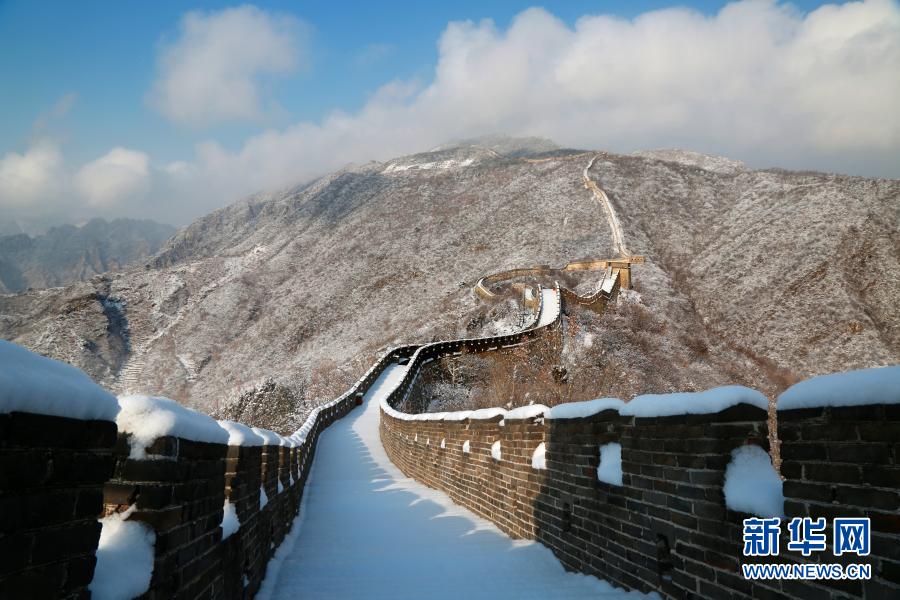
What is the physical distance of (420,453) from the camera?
44.8ft

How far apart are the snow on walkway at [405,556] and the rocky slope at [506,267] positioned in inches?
674

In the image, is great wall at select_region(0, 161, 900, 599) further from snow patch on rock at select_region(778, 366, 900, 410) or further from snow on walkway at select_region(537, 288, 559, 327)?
snow on walkway at select_region(537, 288, 559, 327)

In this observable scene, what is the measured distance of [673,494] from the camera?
4.30 metres

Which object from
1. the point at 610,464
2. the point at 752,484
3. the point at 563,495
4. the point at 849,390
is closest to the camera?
the point at 849,390

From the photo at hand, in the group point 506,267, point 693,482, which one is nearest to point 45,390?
point 693,482

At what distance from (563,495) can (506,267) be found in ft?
156

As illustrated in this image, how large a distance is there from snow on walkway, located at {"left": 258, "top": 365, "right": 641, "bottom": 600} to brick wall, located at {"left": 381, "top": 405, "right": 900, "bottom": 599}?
1.05 feet

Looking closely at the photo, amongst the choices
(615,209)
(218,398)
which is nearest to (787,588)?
(218,398)

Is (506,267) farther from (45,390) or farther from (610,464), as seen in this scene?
(45,390)

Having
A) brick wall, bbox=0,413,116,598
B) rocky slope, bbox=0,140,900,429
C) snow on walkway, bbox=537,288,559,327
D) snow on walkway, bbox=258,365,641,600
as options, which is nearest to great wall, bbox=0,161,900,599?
brick wall, bbox=0,413,116,598

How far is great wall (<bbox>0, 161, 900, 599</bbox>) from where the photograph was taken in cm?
195

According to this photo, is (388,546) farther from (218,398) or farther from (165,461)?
(218,398)

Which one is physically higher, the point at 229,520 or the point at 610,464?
the point at 610,464

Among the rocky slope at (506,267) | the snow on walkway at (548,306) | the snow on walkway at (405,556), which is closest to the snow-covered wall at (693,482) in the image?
the snow on walkway at (405,556)
